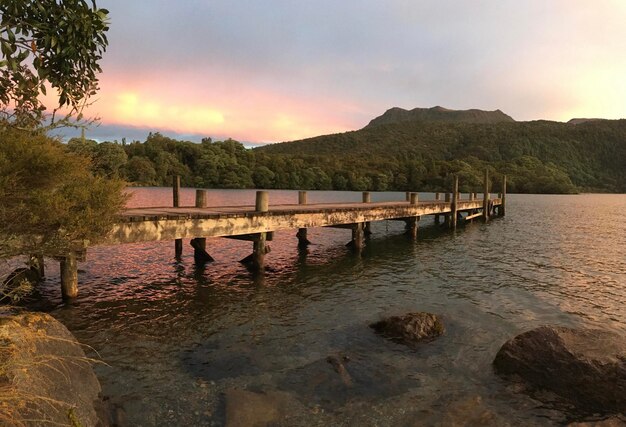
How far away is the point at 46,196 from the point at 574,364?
10.9 metres

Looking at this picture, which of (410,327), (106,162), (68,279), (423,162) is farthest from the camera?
(423,162)

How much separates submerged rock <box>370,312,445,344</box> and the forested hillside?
83737 mm

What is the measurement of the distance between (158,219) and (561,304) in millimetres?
14645

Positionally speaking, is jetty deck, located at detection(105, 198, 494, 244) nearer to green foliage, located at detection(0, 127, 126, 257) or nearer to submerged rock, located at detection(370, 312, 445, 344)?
green foliage, located at detection(0, 127, 126, 257)

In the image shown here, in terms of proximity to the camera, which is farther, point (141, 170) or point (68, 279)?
point (141, 170)

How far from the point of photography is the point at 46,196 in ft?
24.3

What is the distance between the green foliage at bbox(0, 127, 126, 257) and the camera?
669cm

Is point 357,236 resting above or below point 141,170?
below

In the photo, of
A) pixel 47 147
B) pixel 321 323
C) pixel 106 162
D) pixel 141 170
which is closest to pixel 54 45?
pixel 47 147

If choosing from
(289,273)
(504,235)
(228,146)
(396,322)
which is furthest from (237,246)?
(228,146)

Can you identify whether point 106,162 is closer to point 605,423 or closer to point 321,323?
point 321,323

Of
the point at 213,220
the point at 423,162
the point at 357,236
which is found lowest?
the point at 357,236

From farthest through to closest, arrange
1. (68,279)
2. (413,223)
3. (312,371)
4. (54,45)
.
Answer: (413,223), (68,279), (312,371), (54,45)

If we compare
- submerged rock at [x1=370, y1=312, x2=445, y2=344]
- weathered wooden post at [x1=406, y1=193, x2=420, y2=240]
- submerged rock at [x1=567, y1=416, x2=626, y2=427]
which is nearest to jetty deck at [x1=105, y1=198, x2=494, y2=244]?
weathered wooden post at [x1=406, y1=193, x2=420, y2=240]
